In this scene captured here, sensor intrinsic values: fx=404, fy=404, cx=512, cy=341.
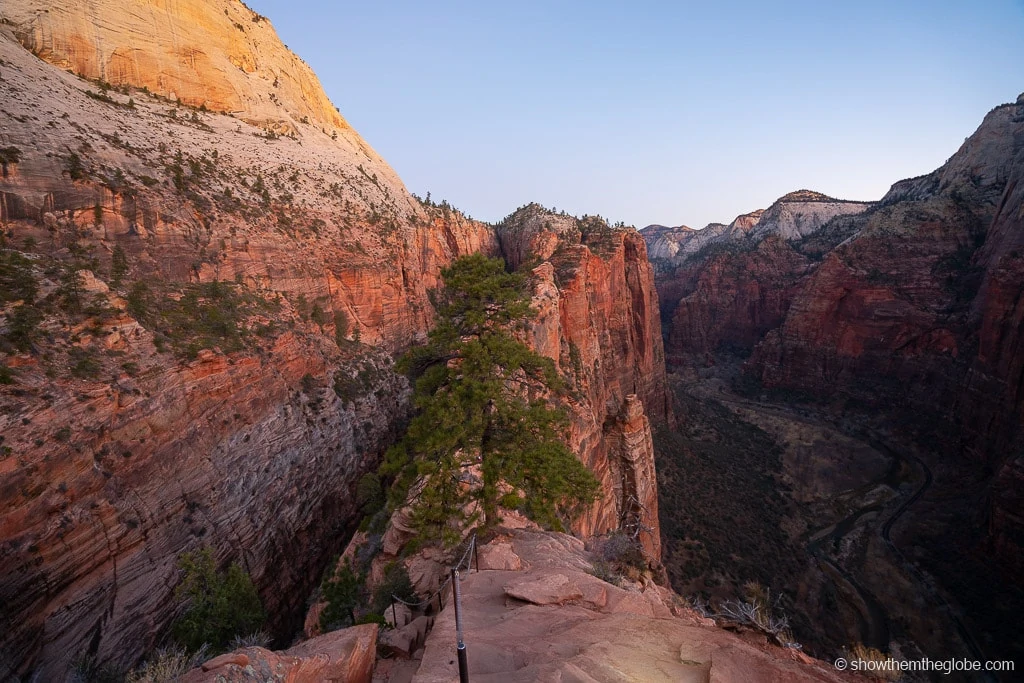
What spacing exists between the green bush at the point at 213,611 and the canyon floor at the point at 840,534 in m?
18.1

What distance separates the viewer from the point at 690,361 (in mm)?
72062

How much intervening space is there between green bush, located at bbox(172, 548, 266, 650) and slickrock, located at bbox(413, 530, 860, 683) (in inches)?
290

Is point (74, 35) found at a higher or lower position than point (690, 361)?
higher

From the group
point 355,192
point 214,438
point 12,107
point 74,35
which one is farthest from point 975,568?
point 74,35

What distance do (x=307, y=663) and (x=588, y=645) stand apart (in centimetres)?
340

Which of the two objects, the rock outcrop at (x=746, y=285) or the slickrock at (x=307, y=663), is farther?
the rock outcrop at (x=746, y=285)

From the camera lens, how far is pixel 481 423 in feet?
29.4

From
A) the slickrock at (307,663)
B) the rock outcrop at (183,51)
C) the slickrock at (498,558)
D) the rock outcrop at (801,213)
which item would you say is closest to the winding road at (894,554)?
the slickrock at (498,558)

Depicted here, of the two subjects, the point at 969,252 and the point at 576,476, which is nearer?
the point at 576,476

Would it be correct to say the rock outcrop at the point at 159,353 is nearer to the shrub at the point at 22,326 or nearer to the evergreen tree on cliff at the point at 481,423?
the shrub at the point at 22,326

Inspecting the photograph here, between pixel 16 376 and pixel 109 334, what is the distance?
280cm

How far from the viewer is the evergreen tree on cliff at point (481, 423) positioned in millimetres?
8602

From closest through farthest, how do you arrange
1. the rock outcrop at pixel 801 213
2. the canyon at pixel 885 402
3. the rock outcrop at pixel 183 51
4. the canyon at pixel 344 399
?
the canyon at pixel 344 399 < the canyon at pixel 885 402 < the rock outcrop at pixel 183 51 < the rock outcrop at pixel 801 213

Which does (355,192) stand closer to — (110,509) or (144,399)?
(144,399)
